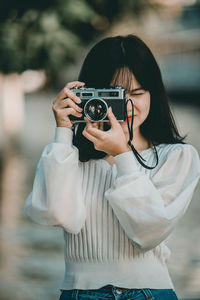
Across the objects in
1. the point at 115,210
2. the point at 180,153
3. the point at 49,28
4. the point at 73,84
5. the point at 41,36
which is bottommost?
the point at 115,210

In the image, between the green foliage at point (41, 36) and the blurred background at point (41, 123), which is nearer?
the blurred background at point (41, 123)

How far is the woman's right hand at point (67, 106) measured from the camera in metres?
2.20

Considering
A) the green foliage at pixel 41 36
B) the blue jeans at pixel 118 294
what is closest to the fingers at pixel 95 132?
the blue jeans at pixel 118 294

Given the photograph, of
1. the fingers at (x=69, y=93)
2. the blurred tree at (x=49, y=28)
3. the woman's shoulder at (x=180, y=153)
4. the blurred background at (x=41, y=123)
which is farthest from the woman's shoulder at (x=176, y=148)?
the blurred tree at (x=49, y=28)

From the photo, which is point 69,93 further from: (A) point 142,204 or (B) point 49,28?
(B) point 49,28

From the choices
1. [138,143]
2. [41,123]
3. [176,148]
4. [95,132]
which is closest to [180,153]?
[176,148]

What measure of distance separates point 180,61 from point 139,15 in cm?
2641

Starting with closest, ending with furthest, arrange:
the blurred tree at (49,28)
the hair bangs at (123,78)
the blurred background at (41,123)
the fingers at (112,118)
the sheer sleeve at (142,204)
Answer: the sheer sleeve at (142,204) → the fingers at (112,118) → the hair bangs at (123,78) → the blurred background at (41,123) → the blurred tree at (49,28)

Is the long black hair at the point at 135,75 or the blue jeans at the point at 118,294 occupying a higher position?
the long black hair at the point at 135,75

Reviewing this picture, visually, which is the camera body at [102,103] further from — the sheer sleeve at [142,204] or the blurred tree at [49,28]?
the blurred tree at [49,28]

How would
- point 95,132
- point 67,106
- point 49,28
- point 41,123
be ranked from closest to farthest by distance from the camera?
point 95,132, point 67,106, point 49,28, point 41,123

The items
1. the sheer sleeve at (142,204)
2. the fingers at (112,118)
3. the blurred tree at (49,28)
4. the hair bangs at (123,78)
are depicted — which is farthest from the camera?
the blurred tree at (49,28)

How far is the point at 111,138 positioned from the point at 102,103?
0.49 feet

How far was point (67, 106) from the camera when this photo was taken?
2.23 metres
